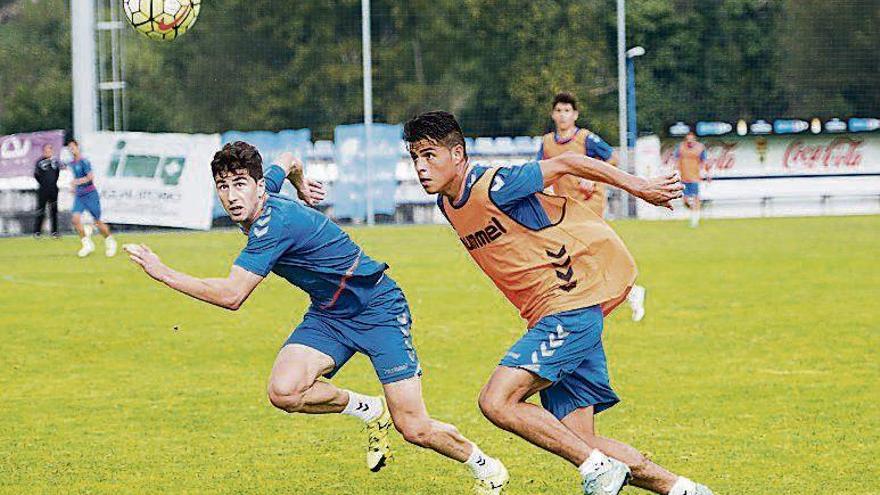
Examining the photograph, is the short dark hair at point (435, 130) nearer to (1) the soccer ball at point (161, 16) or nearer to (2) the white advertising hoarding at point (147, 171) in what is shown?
(1) the soccer ball at point (161, 16)

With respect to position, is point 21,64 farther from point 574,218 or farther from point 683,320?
point 574,218

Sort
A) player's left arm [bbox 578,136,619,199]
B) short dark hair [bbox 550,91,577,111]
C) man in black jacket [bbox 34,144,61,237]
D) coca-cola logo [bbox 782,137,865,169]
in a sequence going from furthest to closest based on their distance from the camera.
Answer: coca-cola logo [bbox 782,137,865,169]
man in black jacket [bbox 34,144,61,237]
short dark hair [bbox 550,91,577,111]
player's left arm [bbox 578,136,619,199]

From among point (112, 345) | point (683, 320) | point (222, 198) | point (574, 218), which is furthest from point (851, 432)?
point (112, 345)

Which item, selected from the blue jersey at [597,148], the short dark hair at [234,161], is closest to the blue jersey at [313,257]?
the short dark hair at [234,161]

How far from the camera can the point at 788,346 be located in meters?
13.1

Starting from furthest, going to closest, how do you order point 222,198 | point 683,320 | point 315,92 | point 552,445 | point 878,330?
point 315,92 → point 683,320 → point 878,330 → point 222,198 → point 552,445

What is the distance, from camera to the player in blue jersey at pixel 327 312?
6723mm

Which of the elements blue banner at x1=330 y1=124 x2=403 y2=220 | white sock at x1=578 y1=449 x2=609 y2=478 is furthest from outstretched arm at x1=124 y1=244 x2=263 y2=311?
blue banner at x1=330 y1=124 x2=403 y2=220

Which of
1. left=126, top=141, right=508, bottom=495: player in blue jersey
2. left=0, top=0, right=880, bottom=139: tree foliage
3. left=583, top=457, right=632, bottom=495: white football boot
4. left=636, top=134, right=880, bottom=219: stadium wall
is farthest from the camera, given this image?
left=0, top=0, right=880, bottom=139: tree foliage

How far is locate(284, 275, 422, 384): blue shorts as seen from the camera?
7.22 m

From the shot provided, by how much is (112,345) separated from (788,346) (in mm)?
6701

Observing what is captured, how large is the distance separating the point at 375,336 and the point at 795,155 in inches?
1377

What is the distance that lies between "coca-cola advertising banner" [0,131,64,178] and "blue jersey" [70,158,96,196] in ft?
32.8

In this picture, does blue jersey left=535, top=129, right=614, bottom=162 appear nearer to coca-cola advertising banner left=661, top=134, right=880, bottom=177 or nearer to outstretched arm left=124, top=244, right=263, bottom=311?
outstretched arm left=124, top=244, right=263, bottom=311
